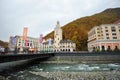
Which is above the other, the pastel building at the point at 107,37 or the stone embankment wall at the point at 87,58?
the pastel building at the point at 107,37

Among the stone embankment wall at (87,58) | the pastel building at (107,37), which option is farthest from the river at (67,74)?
the pastel building at (107,37)

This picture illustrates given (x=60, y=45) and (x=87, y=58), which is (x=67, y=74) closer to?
(x=87, y=58)

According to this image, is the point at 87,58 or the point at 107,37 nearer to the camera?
the point at 87,58

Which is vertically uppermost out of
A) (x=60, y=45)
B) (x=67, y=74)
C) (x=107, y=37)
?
(x=107, y=37)

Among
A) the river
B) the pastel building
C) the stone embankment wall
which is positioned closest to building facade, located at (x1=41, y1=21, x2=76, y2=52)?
the pastel building

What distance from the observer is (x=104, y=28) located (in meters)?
102

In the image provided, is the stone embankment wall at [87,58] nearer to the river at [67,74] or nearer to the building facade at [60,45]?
the river at [67,74]

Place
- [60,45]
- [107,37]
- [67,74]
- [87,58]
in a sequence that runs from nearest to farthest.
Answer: [67,74], [87,58], [107,37], [60,45]

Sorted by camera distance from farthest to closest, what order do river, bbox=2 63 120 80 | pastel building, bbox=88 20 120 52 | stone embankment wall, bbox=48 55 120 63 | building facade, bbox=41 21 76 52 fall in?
building facade, bbox=41 21 76 52 → pastel building, bbox=88 20 120 52 → stone embankment wall, bbox=48 55 120 63 → river, bbox=2 63 120 80

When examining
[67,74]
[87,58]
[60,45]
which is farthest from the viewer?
[60,45]

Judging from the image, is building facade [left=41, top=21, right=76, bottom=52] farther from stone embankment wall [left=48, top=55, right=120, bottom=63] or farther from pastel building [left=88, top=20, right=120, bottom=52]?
stone embankment wall [left=48, top=55, right=120, bottom=63]

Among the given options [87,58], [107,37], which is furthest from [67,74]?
[107,37]

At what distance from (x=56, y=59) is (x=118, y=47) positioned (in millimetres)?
55009

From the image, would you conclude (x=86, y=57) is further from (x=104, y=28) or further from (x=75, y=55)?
(x=104, y=28)
